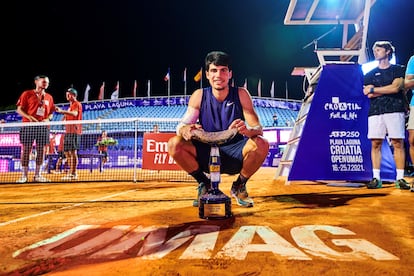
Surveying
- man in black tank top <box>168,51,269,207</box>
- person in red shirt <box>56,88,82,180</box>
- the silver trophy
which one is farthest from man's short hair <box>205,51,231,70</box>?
person in red shirt <box>56,88,82,180</box>

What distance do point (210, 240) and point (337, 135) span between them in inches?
141

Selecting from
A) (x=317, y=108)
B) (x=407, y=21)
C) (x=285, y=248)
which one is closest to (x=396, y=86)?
(x=317, y=108)

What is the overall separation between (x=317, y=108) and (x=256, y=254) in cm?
366

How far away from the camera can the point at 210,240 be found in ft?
6.08

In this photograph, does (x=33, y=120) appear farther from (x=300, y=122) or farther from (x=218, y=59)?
(x=300, y=122)

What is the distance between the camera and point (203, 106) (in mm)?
3160

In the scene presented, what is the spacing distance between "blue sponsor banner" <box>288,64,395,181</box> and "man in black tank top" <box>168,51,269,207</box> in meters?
1.79

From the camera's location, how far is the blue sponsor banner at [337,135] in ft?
15.3

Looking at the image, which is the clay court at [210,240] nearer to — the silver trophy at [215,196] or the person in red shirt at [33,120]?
the silver trophy at [215,196]

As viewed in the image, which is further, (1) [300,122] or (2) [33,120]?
(2) [33,120]

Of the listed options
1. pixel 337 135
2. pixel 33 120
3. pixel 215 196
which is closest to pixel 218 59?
pixel 215 196

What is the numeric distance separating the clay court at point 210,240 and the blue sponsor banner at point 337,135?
1560 millimetres

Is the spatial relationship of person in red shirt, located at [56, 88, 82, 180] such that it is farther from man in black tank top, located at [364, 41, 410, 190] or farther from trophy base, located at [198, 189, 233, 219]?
man in black tank top, located at [364, 41, 410, 190]

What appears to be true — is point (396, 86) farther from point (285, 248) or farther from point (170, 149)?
point (285, 248)
